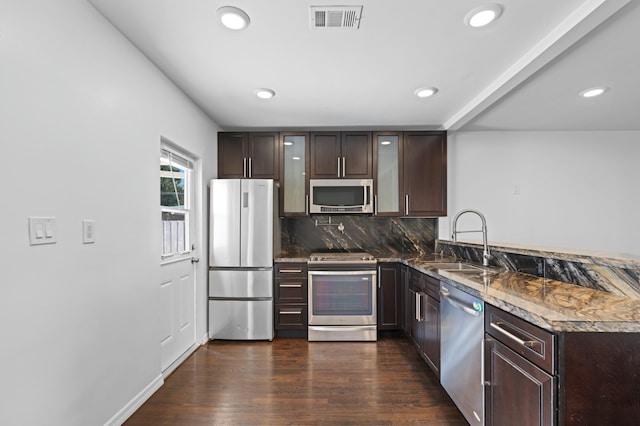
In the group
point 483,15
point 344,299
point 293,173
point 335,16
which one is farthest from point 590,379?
point 293,173

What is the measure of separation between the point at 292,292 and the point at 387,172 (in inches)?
72.3

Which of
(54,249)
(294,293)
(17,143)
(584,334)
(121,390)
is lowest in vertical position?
(121,390)

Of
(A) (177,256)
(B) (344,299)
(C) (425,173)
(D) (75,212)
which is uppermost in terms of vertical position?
(C) (425,173)

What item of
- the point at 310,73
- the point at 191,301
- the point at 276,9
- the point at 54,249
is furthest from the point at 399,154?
the point at 54,249

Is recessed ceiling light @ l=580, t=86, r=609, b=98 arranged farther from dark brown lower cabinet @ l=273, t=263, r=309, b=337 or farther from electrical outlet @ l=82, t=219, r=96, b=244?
electrical outlet @ l=82, t=219, r=96, b=244

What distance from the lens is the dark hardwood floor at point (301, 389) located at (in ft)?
6.57

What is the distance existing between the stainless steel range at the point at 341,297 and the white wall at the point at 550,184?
1277 mm

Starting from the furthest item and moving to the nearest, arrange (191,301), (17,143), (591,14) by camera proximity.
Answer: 1. (191,301)
2. (591,14)
3. (17,143)

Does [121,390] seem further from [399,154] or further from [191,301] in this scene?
[399,154]

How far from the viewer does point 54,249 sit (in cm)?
144

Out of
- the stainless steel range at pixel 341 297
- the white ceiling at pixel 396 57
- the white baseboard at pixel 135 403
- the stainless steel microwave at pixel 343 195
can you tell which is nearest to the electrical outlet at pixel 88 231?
the white baseboard at pixel 135 403

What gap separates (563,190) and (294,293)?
3.61 meters

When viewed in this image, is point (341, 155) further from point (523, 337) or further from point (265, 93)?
point (523, 337)

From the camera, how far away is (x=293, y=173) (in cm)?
381
